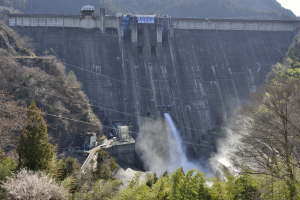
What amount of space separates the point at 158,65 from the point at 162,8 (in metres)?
44.5

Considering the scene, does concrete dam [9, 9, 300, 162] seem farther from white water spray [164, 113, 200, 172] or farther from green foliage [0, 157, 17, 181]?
green foliage [0, 157, 17, 181]

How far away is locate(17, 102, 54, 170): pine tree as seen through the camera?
35.6ft

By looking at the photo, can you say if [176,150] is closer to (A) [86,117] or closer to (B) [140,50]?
(A) [86,117]

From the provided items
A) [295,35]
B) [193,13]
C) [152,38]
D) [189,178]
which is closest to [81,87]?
[152,38]

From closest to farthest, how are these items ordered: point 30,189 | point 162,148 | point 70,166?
1. point 30,189
2. point 70,166
3. point 162,148

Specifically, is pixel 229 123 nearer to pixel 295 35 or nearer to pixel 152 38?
pixel 152 38

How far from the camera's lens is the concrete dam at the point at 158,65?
97.5 feet

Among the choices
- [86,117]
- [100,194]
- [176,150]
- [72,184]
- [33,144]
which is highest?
[86,117]

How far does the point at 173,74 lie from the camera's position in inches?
1300

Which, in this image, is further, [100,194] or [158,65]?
[158,65]

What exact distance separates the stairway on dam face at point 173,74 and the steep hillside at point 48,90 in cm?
484

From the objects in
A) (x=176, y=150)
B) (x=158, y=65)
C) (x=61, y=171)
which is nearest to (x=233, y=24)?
(x=158, y=65)

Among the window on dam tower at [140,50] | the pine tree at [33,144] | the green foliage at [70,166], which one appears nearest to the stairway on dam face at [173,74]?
the window on dam tower at [140,50]

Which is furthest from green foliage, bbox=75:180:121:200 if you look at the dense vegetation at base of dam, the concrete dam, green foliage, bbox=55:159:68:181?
the dense vegetation at base of dam
